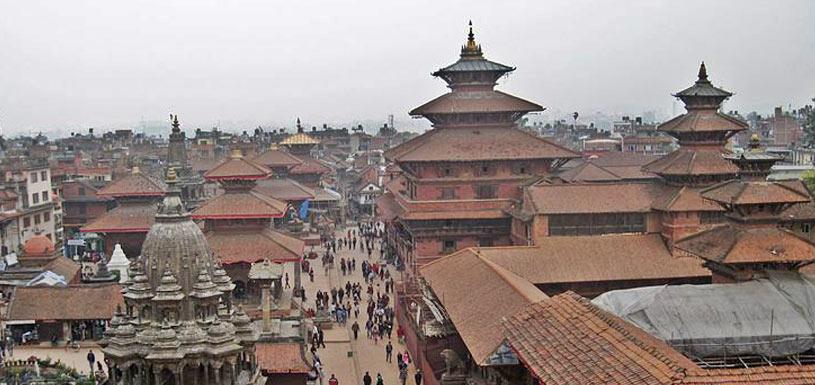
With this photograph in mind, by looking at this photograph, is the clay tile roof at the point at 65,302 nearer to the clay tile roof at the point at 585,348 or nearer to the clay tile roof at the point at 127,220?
the clay tile roof at the point at 127,220

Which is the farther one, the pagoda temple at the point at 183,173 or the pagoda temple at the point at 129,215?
the pagoda temple at the point at 183,173

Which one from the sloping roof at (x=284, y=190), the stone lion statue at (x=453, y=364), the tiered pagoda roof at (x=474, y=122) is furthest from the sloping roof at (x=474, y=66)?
the stone lion statue at (x=453, y=364)

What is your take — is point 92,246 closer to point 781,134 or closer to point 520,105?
point 520,105

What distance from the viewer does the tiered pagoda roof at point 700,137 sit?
31.8m

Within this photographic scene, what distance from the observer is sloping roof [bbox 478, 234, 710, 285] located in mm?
27922

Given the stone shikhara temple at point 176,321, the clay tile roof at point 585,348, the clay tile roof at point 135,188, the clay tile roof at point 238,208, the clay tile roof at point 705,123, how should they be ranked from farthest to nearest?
the clay tile roof at point 135,188
the clay tile roof at point 238,208
the clay tile roof at point 705,123
the stone shikhara temple at point 176,321
the clay tile roof at point 585,348

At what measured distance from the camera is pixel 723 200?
22.2 metres

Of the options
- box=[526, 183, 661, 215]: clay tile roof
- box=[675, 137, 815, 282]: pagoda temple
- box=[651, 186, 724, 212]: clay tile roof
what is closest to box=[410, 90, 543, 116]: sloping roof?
box=[526, 183, 661, 215]: clay tile roof

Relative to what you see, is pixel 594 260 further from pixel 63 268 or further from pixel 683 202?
pixel 63 268

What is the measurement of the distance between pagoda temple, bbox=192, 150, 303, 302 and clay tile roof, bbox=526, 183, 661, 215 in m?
9.64

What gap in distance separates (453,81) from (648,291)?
872 inches

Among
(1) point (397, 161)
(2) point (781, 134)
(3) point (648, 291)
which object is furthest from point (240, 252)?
(2) point (781, 134)

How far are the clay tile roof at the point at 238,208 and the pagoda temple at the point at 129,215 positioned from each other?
28.2 ft

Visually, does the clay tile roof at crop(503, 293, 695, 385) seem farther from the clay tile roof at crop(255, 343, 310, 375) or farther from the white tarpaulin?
the clay tile roof at crop(255, 343, 310, 375)
